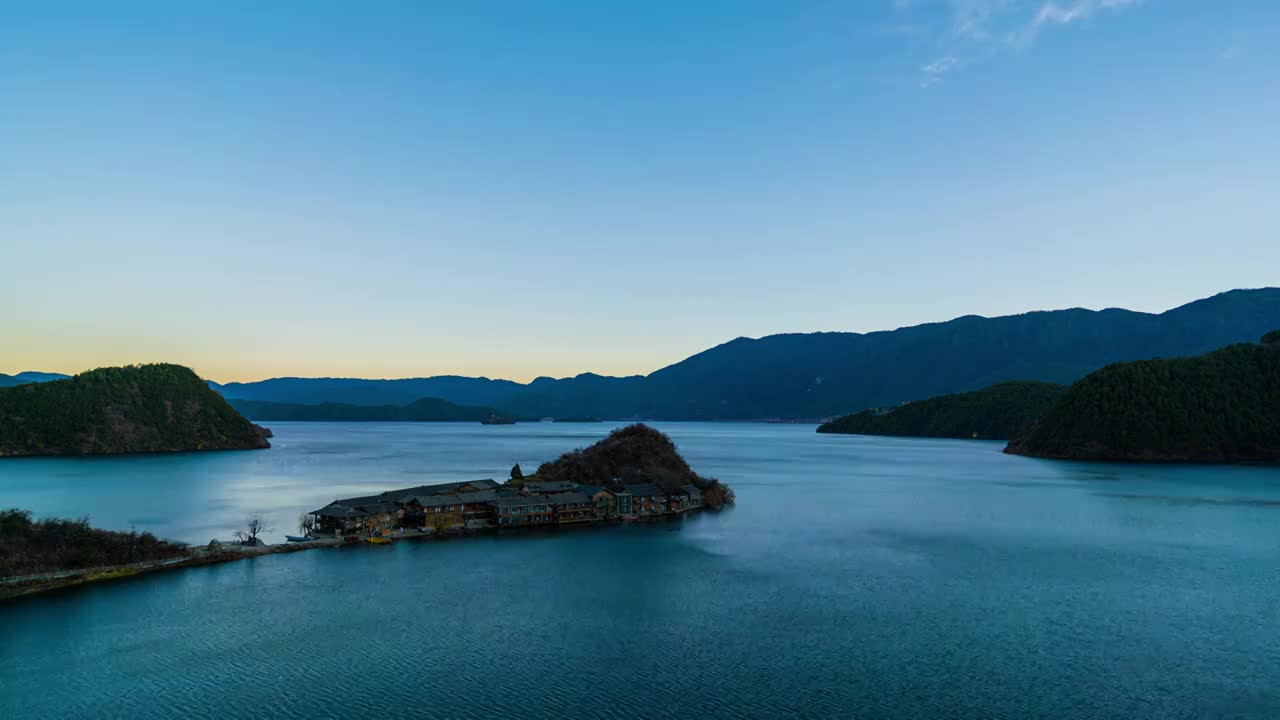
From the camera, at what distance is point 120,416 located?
140875mm

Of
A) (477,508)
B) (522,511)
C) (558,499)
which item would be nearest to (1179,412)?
(558,499)

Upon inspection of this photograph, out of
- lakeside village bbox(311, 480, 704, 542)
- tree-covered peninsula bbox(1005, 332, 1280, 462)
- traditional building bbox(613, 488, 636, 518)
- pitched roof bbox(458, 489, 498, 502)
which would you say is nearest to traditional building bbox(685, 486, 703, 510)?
lakeside village bbox(311, 480, 704, 542)

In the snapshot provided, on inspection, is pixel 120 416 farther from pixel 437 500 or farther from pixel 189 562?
pixel 189 562

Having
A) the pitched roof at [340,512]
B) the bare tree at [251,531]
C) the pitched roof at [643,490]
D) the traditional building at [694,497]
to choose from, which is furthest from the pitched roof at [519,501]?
the bare tree at [251,531]

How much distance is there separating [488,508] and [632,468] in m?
18.5

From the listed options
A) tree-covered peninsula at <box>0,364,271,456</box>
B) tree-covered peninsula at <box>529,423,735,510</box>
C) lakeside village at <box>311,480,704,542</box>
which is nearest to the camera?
lakeside village at <box>311,480,704,542</box>

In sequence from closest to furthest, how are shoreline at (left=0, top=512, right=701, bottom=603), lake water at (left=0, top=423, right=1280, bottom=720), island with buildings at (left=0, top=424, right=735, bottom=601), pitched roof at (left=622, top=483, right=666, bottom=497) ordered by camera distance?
lake water at (left=0, top=423, right=1280, bottom=720) → shoreline at (left=0, top=512, right=701, bottom=603) → island with buildings at (left=0, top=424, right=735, bottom=601) → pitched roof at (left=622, top=483, right=666, bottom=497)

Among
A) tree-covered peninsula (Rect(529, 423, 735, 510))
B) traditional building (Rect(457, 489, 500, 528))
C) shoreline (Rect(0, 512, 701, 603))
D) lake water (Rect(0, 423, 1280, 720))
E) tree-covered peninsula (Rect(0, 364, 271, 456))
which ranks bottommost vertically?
lake water (Rect(0, 423, 1280, 720))

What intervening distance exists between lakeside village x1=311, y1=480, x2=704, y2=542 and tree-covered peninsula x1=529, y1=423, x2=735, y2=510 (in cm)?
282

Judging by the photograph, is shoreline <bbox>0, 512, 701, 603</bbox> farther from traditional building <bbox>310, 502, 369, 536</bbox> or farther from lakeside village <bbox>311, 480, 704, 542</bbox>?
Result: traditional building <bbox>310, 502, 369, 536</bbox>

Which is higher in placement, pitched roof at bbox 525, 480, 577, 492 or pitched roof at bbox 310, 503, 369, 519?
pitched roof at bbox 525, 480, 577, 492

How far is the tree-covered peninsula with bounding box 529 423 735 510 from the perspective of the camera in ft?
230

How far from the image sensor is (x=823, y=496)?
3125 inches

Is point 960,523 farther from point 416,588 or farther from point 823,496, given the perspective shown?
point 416,588
